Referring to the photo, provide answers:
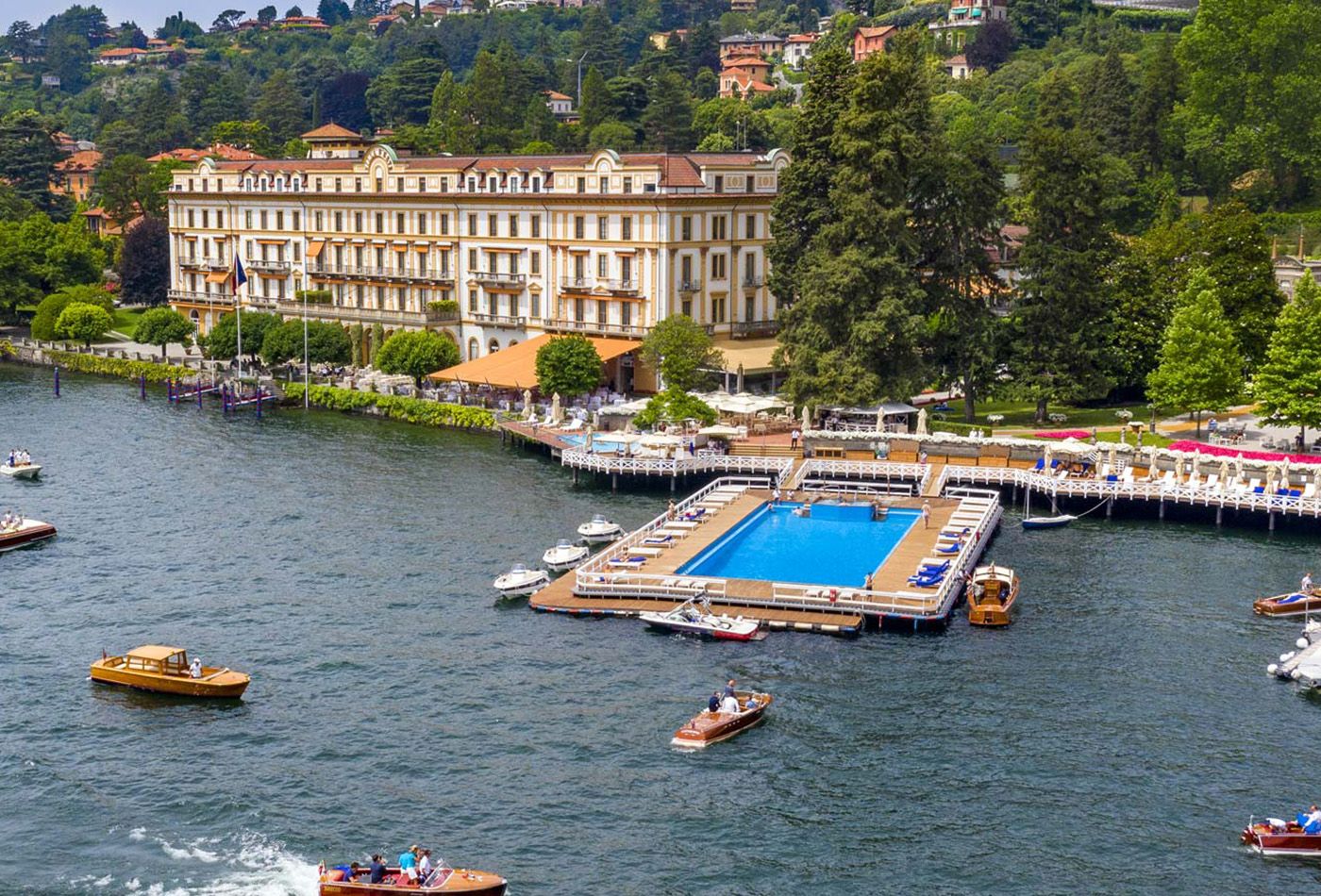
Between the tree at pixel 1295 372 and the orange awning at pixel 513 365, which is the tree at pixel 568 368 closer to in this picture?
the orange awning at pixel 513 365

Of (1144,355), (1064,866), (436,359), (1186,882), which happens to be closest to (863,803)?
(1064,866)

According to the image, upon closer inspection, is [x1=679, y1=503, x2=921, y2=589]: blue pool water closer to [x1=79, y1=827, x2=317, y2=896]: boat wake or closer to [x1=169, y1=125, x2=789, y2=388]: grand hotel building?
[x1=79, y1=827, x2=317, y2=896]: boat wake

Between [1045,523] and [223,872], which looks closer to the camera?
[223,872]

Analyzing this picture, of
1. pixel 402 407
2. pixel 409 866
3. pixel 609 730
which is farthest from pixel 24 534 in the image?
pixel 409 866

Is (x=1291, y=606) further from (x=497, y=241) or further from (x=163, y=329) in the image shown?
(x=163, y=329)

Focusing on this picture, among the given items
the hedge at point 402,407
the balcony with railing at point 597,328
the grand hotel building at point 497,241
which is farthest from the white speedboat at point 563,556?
the balcony with railing at point 597,328

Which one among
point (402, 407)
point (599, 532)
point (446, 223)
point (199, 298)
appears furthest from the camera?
point (199, 298)

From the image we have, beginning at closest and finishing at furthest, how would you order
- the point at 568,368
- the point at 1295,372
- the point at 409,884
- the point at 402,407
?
the point at 409,884, the point at 1295,372, the point at 568,368, the point at 402,407
